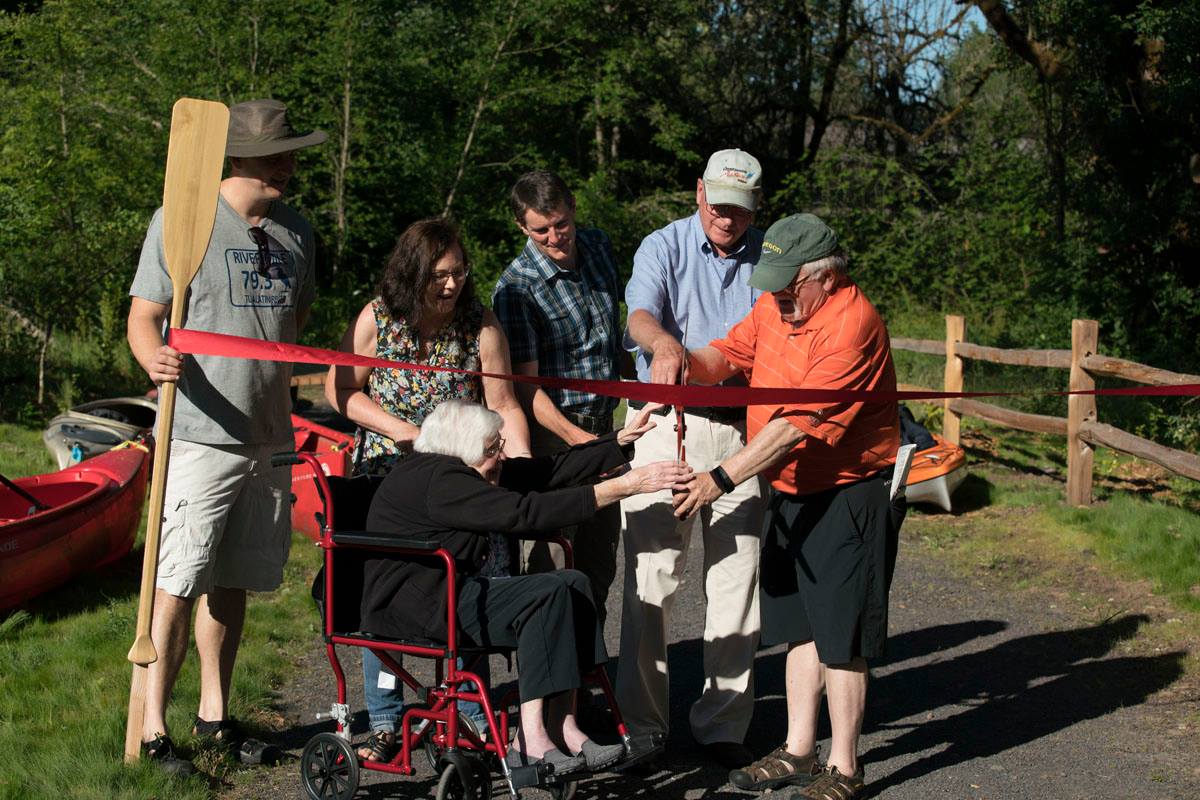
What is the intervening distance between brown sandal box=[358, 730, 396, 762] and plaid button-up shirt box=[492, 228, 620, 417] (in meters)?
1.36

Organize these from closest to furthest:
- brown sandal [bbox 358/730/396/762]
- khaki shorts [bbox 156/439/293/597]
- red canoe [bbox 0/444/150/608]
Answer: brown sandal [bbox 358/730/396/762] < khaki shorts [bbox 156/439/293/597] < red canoe [bbox 0/444/150/608]

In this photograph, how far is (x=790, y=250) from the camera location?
4051 mm

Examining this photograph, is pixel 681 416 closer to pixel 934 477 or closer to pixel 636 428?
pixel 636 428

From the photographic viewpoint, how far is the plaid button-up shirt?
4.76 m

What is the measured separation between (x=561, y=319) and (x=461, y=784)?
177cm

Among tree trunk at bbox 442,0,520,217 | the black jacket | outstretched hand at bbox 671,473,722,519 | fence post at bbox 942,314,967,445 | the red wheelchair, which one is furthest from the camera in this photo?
tree trunk at bbox 442,0,520,217

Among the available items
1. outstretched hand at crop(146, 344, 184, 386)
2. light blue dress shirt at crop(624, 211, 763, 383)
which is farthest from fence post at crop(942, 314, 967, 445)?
outstretched hand at crop(146, 344, 184, 386)

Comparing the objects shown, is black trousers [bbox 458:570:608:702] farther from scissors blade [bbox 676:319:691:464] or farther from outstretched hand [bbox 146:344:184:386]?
outstretched hand [bbox 146:344:184:386]

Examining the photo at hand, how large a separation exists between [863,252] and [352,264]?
790cm

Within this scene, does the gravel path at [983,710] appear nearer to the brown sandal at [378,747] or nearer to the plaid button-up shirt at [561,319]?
the brown sandal at [378,747]

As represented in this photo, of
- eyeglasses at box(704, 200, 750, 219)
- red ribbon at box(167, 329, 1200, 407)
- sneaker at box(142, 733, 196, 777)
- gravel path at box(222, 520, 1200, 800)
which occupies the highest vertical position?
eyeglasses at box(704, 200, 750, 219)

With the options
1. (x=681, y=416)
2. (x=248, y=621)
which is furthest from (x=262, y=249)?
(x=248, y=621)

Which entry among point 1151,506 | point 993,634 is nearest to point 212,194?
point 993,634

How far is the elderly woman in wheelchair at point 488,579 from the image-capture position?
3.83m
